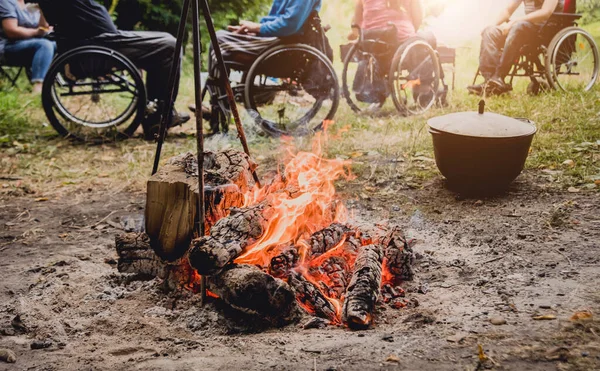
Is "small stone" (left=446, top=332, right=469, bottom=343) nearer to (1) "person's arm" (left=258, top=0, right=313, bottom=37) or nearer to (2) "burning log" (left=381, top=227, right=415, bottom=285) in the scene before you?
(2) "burning log" (left=381, top=227, right=415, bottom=285)

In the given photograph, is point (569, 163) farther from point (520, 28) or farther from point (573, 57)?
point (573, 57)

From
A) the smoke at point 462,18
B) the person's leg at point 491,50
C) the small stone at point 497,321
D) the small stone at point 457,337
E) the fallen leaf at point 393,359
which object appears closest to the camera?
the fallen leaf at point 393,359

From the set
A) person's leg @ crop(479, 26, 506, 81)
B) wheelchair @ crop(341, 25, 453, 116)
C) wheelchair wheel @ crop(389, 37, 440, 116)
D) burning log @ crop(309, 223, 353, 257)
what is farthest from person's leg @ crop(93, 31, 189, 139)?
person's leg @ crop(479, 26, 506, 81)

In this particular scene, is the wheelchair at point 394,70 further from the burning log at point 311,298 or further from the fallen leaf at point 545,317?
the fallen leaf at point 545,317

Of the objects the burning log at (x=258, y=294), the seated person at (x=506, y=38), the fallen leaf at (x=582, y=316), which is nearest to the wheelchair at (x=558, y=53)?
the seated person at (x=506, y=38)

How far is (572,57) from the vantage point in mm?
6918

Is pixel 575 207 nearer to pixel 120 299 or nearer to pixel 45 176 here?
pixel 120 299

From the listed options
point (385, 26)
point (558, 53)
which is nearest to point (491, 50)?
point (558, 53)

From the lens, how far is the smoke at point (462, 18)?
9.02 meters

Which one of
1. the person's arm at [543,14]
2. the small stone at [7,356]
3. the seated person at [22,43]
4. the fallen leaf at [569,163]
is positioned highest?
the person's arm at [543,14]

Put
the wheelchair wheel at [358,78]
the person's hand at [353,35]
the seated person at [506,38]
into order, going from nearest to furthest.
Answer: the seated person at [506,38] < the wheelchair wheel at [358,78] < the person's hand at [353,35]

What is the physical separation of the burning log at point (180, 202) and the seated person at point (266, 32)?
9.09ft

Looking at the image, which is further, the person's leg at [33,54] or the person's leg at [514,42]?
the person's leg at [33,54]

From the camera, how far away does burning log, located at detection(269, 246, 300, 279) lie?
245 cm
